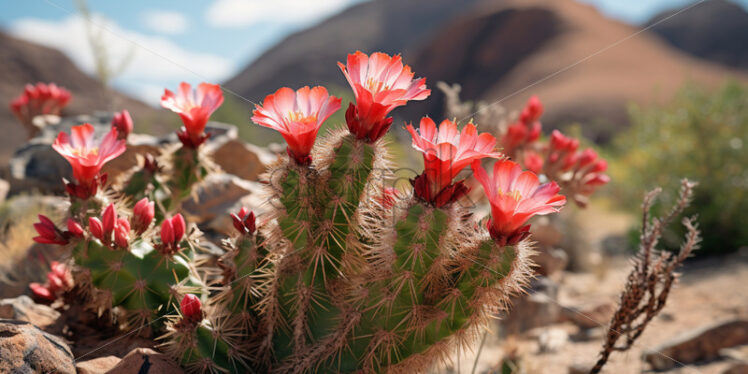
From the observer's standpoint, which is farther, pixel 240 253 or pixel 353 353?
pixel 240 253


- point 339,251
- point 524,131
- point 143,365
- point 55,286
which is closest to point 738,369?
point 524,131

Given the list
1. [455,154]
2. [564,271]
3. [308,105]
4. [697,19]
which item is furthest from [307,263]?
[697,19]

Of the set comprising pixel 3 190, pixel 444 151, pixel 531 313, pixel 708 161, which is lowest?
pixel 708 161

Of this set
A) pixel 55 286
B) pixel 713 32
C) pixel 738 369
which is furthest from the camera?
pixel 713 32

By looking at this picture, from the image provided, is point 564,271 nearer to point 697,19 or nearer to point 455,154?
point 455,154

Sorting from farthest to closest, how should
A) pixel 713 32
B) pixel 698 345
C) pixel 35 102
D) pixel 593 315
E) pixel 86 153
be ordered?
pixel 713 32 < pixel 35 102 < pixel 593 315 < pixel 698 345 < pixel 86 153

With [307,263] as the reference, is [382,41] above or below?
below

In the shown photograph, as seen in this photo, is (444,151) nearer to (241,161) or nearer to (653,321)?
(241,161)
